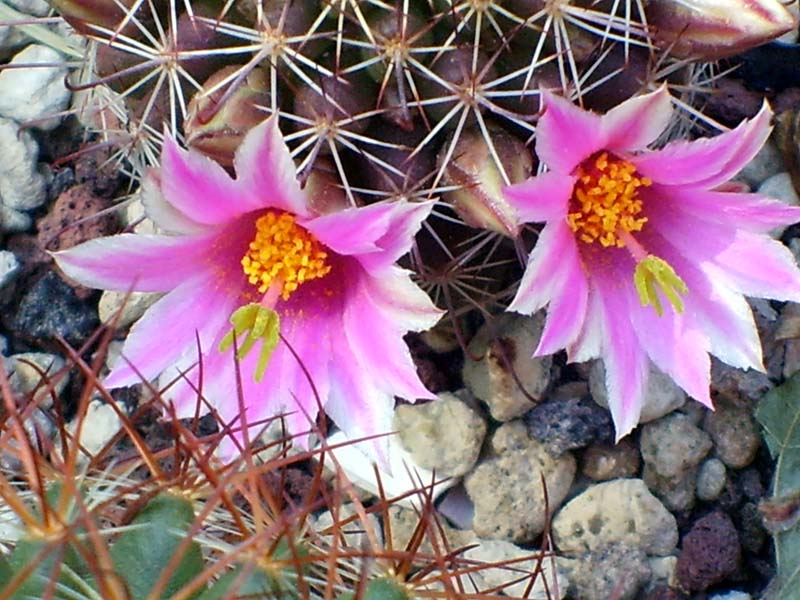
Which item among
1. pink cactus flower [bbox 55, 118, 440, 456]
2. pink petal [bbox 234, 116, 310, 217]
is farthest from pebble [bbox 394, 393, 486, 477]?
pink petal [bbox 234, 116, 310, 217]

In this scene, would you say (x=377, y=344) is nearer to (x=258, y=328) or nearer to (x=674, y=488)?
(x=258, y=328)

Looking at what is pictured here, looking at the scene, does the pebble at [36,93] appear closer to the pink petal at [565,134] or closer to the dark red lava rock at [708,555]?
the pink petal at [565,134]

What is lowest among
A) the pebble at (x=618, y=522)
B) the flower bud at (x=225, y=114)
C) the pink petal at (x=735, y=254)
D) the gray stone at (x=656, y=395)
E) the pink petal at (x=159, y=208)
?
the pebble at (x=618, y=522)

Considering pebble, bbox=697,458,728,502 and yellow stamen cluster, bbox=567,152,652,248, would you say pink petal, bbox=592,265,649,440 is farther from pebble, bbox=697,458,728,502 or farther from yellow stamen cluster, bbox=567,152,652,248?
pebble, bbox=697,458,728,502

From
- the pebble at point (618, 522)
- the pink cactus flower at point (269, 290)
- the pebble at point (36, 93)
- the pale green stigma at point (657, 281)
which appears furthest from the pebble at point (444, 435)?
the pebble at point (36, 93)

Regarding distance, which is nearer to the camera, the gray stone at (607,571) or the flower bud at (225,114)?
the flower bud at (225,114)

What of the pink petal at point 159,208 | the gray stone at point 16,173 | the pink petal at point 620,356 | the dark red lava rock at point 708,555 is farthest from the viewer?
the gray stone at point 16,173
